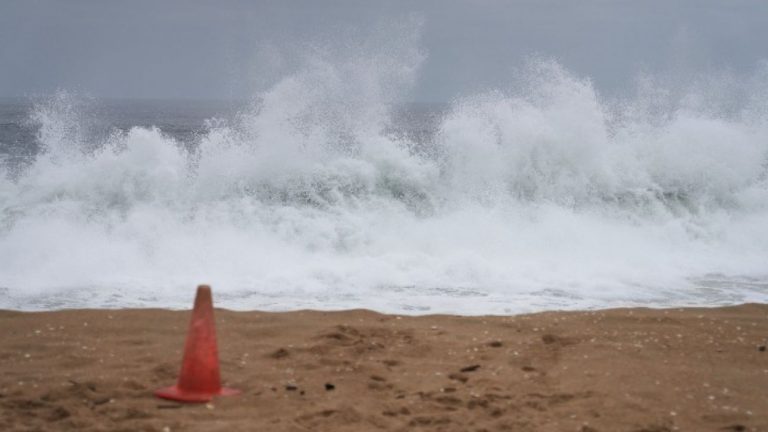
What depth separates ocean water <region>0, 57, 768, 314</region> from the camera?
827 cm

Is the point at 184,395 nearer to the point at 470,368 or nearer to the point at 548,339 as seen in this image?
the point at 470,368

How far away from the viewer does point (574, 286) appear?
8.62 m

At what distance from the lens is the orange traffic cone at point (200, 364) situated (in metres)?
4.41

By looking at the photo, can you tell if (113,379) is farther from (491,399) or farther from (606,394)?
(606,394)

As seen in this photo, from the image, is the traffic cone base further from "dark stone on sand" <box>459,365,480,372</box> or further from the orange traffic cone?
"dark stone on sand" <box>459,365,480,372</box>

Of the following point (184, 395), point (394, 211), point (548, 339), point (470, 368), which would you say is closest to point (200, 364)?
point (184, 395)

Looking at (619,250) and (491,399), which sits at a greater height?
(619,250)

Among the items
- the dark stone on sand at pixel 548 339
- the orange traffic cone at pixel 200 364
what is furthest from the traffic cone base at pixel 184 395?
the dark stone on sand at pixel 548 339

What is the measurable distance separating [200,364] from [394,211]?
7380mm

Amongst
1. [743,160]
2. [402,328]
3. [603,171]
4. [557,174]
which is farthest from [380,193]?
[743,160]

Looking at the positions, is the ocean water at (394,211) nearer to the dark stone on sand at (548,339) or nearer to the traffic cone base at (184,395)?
the dark stone on sand at (548,339)

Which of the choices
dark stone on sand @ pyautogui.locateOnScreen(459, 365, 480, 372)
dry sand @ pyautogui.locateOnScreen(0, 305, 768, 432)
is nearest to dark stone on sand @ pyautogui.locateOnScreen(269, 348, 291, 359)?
dry sand @ pyautogui.locateOnScreen(0, 305, 768, 432)

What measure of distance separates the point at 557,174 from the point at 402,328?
8.05 metres

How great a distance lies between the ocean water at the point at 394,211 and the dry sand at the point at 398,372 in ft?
3.53
